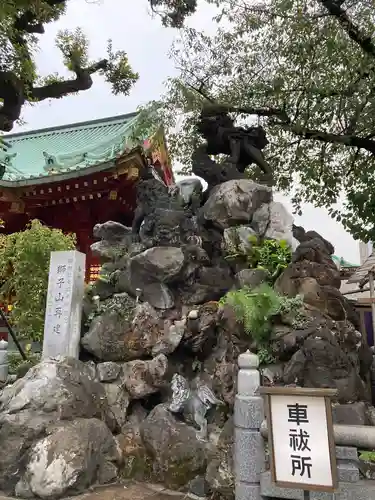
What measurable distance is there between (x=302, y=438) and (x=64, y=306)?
15.7ft

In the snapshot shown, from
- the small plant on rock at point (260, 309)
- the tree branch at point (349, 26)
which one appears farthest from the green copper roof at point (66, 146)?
the small plant on rock at point (260, 309)

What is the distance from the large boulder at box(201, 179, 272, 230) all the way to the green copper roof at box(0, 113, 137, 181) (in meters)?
4.87

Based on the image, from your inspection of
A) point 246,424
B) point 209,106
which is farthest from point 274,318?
point 209,106

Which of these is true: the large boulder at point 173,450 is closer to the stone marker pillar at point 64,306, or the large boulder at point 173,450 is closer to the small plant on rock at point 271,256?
the stone marker pillar at point 64,306

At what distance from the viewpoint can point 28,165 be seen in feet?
53.8

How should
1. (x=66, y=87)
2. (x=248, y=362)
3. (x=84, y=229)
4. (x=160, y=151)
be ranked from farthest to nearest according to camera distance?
(x=160, y=151), (x=84, y=229), (x=66, y=87), (x=248, y=362)

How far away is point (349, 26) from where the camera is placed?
7230mm

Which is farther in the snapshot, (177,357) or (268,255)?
(268,255)

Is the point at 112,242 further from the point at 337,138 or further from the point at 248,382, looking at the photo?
the point at 248,382

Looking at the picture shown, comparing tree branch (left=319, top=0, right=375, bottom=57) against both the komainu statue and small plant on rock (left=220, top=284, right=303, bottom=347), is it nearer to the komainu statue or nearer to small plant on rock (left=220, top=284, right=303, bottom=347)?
small plant on rock (left=220, top=284, right=303, bottom=347)

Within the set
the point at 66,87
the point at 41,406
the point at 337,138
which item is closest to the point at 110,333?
the point at 41,406

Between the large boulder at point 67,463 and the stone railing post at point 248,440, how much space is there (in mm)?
2199

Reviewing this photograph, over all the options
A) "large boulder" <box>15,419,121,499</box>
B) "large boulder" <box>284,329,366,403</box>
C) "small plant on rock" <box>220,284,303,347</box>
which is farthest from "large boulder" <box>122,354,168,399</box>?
"large boulder" <box>284,329,366,403</box>

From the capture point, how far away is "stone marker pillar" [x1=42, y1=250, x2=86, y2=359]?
6.82m
